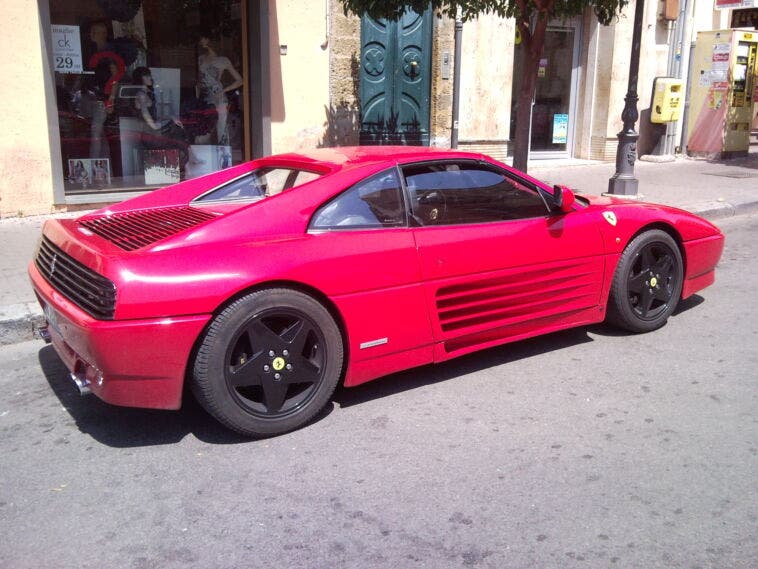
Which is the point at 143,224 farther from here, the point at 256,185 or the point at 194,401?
the point at 194,401

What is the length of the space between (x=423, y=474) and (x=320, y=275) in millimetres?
1119

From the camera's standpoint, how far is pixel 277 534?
303cm

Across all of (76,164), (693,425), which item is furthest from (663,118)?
(693,425)

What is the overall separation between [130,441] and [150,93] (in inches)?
271

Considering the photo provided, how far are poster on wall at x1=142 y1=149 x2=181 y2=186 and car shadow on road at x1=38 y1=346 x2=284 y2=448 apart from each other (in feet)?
19.2

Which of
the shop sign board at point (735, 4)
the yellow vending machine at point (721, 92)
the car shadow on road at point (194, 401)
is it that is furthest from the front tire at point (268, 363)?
the shop sign board at point (735, 4)

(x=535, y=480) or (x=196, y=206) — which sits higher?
(x=196, y=206)

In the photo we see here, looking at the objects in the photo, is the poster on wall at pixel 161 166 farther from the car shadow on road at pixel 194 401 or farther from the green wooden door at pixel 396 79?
the car shadow on road at pixel 194 401

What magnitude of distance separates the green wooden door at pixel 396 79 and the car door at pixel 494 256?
7003 mm

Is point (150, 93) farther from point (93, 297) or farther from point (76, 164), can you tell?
point (93, 297)

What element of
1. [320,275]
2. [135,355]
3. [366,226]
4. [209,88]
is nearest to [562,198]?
[366,226]

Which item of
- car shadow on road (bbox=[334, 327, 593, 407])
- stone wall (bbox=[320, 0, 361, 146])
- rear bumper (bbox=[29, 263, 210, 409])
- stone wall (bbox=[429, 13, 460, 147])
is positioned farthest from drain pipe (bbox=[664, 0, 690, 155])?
rear bumper (bbox=[29, 263, 210, 409])

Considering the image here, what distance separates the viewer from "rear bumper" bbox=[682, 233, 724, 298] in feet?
18.1

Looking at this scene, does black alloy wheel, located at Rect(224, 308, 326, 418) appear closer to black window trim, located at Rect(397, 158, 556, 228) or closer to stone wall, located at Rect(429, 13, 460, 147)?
black window trim, located at Rect(397, 158, 556, 228)
